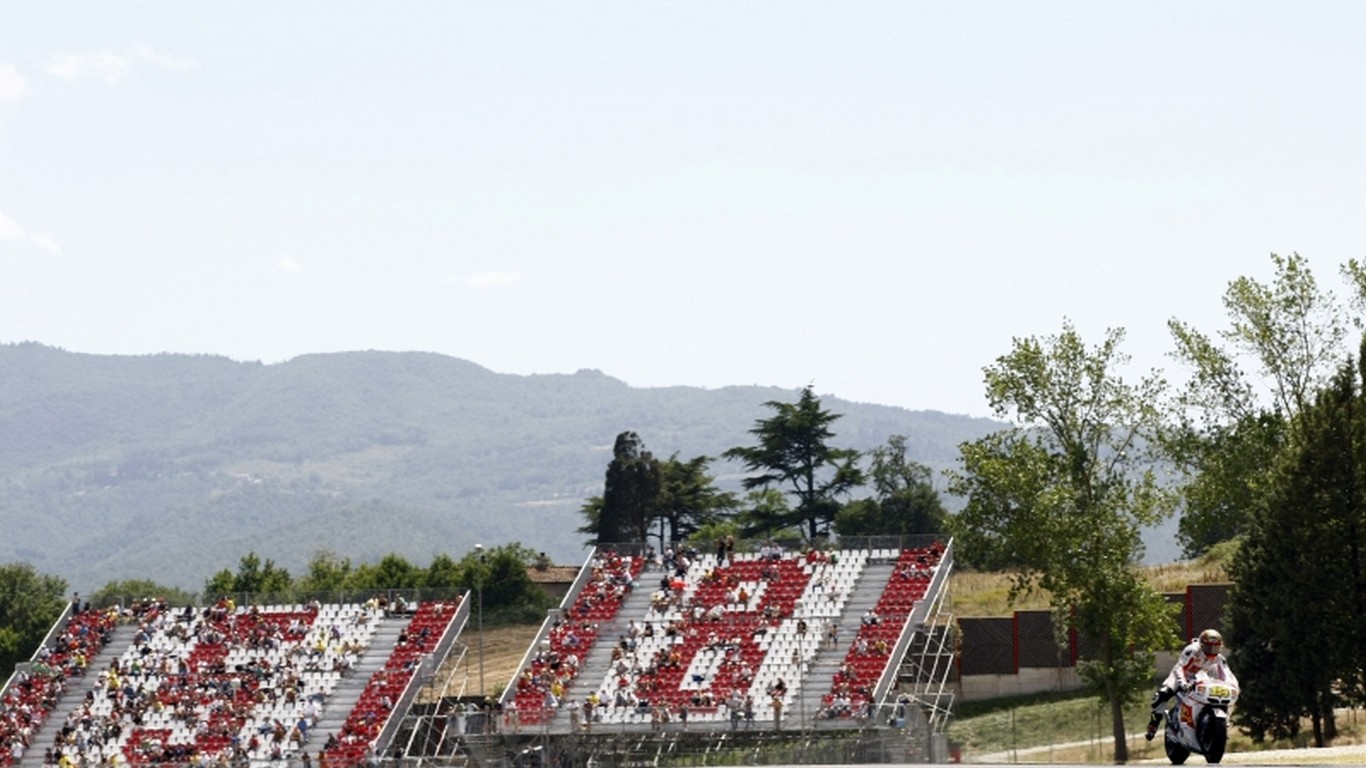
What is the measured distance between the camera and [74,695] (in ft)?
239

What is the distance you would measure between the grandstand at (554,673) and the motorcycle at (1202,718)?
27861 millimetres

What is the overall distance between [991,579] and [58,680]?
37.5 metres

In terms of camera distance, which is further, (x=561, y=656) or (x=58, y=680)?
(x=58, y=680)

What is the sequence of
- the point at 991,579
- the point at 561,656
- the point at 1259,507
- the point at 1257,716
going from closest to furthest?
the point at 1257,716, the point at 1259,507, the point at 561,656, the point at 991,579

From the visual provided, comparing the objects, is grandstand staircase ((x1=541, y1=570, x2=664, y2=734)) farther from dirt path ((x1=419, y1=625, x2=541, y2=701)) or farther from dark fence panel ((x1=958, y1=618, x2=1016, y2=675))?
dark fence panel ((x1=958, y1=618, x2=1016, y2=675))

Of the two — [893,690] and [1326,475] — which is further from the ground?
[1326,475]

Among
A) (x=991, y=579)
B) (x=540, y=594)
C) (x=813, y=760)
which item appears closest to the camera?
(x=813, y=760)

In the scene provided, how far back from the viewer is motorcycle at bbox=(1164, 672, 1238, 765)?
29156 mm

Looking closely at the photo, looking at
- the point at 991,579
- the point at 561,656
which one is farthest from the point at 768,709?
the point at 991,579

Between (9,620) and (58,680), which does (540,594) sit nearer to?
(9,620)

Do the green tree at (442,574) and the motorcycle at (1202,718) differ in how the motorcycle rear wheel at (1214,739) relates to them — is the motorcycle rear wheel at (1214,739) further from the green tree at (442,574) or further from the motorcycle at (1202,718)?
the green tree at (442,574)

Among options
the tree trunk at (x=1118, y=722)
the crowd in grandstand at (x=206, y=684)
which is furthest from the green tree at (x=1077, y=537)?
the crowd in grandstand at (x=206, y=684)

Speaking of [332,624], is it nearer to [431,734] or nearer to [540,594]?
[431,734]

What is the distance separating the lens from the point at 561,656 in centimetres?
6856
